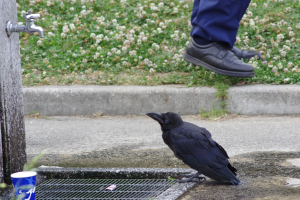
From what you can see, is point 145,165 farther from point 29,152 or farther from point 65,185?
point 29,152

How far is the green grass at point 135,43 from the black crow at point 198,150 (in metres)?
2.01

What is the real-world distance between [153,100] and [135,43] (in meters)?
1.39

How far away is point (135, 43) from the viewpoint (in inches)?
214

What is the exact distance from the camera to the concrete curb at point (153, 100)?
4.19 meters

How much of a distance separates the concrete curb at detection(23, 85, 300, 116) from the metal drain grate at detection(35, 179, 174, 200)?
1.73 metres

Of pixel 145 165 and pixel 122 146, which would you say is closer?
pixel 145 165

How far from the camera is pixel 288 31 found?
5.59 meters

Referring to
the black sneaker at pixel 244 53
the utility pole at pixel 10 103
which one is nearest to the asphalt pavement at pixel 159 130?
the utility pole at pixel 10 103

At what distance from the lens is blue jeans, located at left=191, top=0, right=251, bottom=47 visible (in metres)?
4.17

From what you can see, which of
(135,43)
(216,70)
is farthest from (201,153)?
(135,43)

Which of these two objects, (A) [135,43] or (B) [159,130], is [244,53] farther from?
(B) [159,130]

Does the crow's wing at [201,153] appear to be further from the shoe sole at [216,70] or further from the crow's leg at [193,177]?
the shoe sole at [216,70]

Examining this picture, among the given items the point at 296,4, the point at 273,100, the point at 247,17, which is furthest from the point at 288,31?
the point at 273,100

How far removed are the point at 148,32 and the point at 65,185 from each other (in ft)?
11.5
